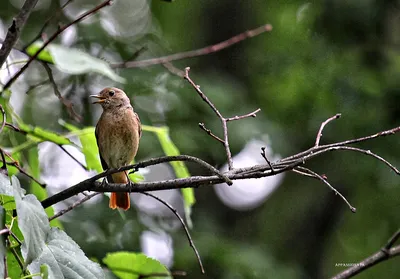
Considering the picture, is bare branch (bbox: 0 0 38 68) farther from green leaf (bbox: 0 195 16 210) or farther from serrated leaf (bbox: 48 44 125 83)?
serrated leaf (bbox: 48 44 125 83)

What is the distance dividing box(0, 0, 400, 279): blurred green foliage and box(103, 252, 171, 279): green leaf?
2594 mm

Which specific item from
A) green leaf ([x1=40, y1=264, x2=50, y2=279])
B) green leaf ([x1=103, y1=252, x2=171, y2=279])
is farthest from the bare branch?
green leaf ([x1=103, y1=252, x2=171, y2=279])

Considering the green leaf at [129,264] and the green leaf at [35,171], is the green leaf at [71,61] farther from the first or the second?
the green leaf at [129,264]

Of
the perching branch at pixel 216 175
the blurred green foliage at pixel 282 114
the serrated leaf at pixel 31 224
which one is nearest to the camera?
the serrated leaf at pixel 31 224

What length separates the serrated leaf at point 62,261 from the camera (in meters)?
2.01

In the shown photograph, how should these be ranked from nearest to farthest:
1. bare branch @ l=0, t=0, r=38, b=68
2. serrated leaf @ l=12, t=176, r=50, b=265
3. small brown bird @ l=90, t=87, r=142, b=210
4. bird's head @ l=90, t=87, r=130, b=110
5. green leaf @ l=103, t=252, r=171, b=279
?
serrated leaf @ l=12, t=176, r=50, b=265 → bare branch @ l=0, t=0, r=38, b=68 → green leaf @ l=103, t=252, r=171, b=279 → small brown bird @ l=90, t=87, r=142, b=210 → bird's head @ l=90, t=87, r=130, b=110

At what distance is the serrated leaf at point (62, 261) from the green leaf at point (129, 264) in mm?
797

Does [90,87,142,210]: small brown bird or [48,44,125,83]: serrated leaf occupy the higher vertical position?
[90,87,142,210]: small brown bird

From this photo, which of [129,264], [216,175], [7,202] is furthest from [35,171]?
[216,175]

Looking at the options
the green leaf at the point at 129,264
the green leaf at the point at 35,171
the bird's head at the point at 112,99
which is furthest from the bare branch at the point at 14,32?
the bird's head at the point at 112,99

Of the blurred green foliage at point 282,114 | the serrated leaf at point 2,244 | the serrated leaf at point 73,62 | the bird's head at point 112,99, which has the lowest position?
the serrated leaf at point 2,244

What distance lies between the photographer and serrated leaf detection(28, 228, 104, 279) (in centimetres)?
201

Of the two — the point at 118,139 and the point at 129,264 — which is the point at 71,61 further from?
the point at 118,139

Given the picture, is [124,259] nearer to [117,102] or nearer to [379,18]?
[117,102]
